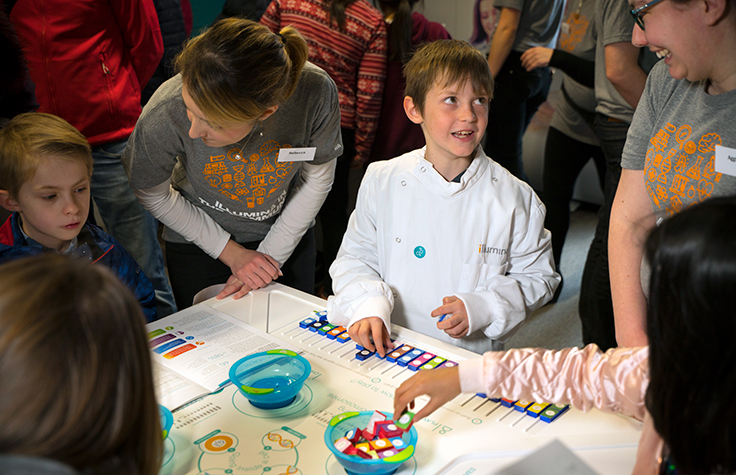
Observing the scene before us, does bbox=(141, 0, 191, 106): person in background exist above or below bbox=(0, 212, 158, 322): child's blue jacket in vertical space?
above

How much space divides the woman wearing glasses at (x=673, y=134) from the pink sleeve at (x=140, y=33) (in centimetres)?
157

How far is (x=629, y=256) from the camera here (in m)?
1.19

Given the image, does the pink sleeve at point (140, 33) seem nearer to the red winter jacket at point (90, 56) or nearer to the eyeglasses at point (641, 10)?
the red winter jacket at point (90, 56)

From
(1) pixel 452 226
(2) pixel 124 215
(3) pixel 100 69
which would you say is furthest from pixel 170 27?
(1) pixel 452 226

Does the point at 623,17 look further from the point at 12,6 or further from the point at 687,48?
the point at 12,6

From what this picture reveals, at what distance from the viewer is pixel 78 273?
52cm

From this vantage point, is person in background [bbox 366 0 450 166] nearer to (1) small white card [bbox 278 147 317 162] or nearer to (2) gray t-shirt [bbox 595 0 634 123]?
(2) gray t-shirt [bbox 595 0 634 123]

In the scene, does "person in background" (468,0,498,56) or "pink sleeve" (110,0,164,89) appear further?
"person in background" (468,0,498,56)

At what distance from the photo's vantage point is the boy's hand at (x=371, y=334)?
3.58ft

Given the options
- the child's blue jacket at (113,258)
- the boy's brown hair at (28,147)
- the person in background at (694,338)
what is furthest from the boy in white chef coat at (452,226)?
the boy's brown hair at (28,147)

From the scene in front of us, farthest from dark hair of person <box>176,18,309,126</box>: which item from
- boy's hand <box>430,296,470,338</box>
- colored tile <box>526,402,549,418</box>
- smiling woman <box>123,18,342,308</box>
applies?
colored tile <box>526,402,549,418</box>

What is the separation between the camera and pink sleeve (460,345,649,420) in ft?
2.64

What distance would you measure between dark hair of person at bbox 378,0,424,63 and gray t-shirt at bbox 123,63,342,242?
0.91 metres

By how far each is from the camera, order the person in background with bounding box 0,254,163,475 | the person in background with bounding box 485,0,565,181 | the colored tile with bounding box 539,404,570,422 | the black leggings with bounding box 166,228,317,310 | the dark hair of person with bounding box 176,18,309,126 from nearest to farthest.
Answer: the person in background with bounding box 0,254,163,475
the colored tile with bounding box 539,404,570,422
the dark hair of person with bounding box 176,18,309,126
the black leggings with bounding box 166,228,317,310
the person in background with bounding box 485,0,565,181
